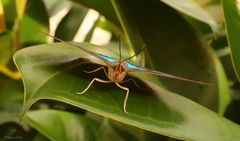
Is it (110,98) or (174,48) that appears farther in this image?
(174,48)

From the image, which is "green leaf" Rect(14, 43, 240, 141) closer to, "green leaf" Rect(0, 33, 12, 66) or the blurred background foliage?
the blurred background foliage

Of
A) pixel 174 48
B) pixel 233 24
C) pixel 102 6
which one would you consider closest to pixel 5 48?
pixel 102 6

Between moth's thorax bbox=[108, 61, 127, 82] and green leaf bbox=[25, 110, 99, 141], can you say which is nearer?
green leaf bbox=[25, 110, 99, 141]

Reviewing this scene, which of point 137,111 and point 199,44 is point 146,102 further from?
point 199,44

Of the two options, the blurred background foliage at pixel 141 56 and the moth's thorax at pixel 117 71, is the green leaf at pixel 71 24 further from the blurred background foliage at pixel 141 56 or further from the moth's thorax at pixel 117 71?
the moth's thorax at pixel 117 71

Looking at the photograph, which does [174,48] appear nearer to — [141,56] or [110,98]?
[141,56]

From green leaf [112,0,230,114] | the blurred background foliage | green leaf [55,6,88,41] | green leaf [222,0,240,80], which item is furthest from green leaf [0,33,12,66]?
green leaf [222,0,240,80]

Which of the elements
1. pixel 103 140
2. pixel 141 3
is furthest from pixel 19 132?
pixel 141 3
